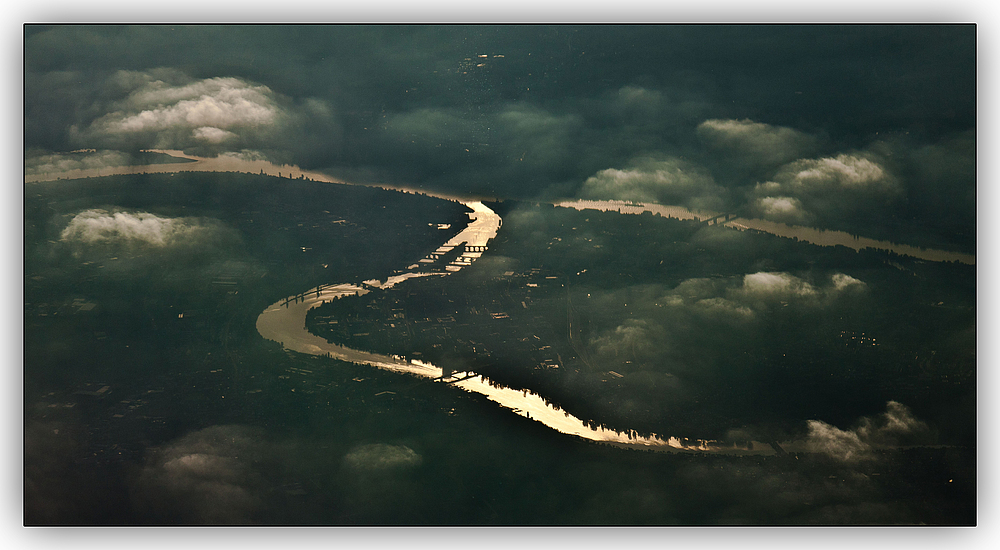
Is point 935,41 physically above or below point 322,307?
above

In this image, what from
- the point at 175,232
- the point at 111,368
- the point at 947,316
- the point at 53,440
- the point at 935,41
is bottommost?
the point at 53,440

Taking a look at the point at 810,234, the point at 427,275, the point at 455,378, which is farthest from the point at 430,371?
the point at 810,234

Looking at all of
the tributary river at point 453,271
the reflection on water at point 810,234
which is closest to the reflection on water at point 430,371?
the tributary river at point 453,271

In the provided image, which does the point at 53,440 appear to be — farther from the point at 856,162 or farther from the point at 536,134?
the point at 856,162

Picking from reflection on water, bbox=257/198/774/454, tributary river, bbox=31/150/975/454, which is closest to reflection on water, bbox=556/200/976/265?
tributary river, bbox=31/150/975/454

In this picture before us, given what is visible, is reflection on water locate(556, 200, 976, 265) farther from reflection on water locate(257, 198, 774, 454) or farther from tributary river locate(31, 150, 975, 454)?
reflection on water locate(257, 198, 774, 454)

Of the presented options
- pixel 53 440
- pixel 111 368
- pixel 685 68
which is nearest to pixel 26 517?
pixel 53 440

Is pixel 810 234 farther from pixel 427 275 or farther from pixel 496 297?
pixel 427 275
